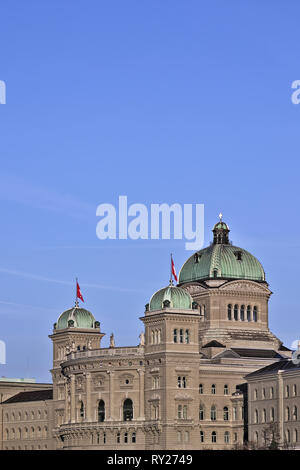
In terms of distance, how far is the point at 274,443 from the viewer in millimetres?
192000
